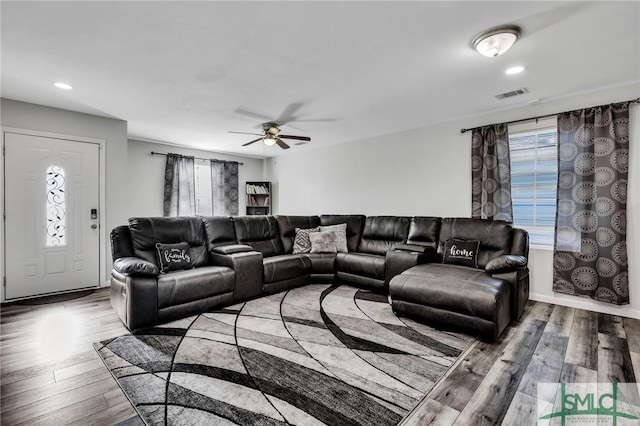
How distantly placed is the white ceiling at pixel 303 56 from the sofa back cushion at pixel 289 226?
1.73 m

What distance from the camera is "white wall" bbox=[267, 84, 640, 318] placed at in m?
3.16

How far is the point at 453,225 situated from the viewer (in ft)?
12.9

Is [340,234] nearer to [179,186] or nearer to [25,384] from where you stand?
[179,186]

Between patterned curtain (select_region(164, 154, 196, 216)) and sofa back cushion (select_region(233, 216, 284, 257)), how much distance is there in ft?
8.05

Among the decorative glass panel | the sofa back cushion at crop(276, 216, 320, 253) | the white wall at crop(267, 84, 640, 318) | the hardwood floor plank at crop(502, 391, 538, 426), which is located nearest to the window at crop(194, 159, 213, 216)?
the white wall at crop(267, 84, 640, 318)

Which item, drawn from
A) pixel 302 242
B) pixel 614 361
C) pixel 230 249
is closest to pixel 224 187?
pixel 302 242

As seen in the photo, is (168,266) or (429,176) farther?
(429,176)

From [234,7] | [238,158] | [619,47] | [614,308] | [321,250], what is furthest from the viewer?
[238,158]

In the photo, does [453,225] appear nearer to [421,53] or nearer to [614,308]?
[614,308]

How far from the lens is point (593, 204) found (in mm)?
3285

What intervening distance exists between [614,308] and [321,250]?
138 inches

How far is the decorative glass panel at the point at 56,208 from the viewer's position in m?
3.92

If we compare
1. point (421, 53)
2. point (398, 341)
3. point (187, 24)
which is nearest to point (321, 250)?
point (398, 341)

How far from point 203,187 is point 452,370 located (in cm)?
603
